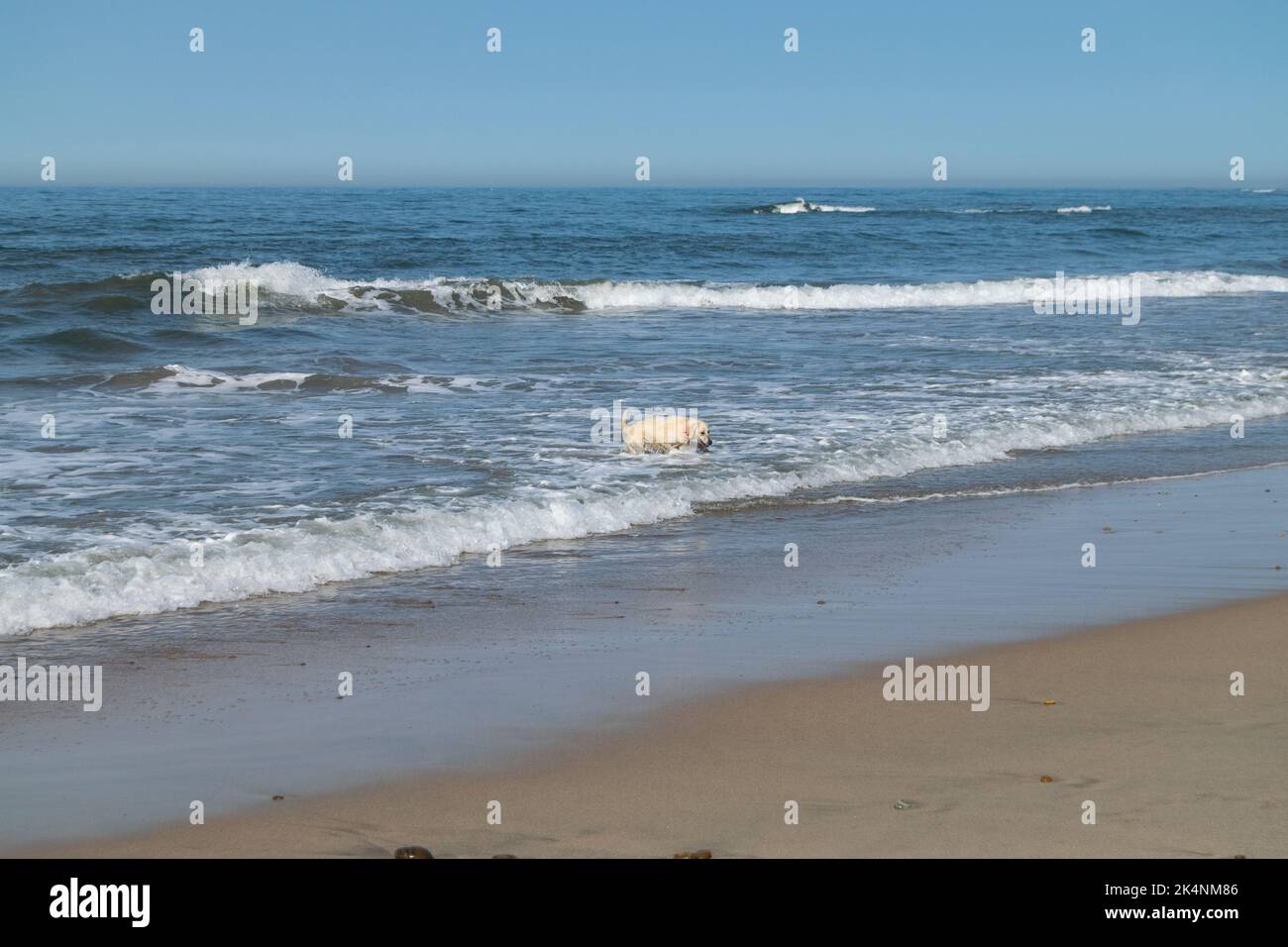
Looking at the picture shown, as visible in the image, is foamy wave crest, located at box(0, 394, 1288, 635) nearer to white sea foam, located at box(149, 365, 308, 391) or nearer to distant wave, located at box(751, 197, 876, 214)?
white sea foam, located at box(149, 365, 308, 391)

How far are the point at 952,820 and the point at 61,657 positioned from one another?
387cm

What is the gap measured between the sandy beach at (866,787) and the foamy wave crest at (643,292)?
57.3ft

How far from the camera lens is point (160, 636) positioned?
5.98 m

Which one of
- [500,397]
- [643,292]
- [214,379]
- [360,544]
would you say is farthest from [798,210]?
[360,544]

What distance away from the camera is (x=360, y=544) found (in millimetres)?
7289

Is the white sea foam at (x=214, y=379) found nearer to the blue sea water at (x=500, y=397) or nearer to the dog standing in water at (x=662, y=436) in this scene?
the blue sea water at (x=500, y=397)

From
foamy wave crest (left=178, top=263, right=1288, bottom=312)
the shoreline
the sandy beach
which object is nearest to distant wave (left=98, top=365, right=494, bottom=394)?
the shoreline

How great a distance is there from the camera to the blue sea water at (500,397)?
7.57 meters

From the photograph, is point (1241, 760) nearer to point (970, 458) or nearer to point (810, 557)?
point (810, 557)

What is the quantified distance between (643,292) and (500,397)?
1217cm

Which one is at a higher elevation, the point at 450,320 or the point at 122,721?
the point at 450,320

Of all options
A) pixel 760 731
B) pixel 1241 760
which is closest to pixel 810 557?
pixel 760 731

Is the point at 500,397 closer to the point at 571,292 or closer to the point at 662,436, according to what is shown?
the point at 662,436
